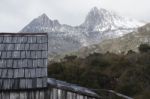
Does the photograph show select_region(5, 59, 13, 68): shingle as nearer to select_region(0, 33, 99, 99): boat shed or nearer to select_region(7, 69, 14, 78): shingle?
select_region(0, 33, 99, 99): boat shed

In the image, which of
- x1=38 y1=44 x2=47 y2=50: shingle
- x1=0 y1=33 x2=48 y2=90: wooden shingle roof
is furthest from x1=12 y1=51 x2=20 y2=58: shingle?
x1=38 y1=44 x2=47 y2=50: shingle

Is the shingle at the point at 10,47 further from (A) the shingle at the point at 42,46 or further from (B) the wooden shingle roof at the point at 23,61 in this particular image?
(A) the shingle at the point at 42,46

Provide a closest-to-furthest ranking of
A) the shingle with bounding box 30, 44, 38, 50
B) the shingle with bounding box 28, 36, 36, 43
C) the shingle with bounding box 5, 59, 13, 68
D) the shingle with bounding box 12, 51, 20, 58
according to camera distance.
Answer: the shingle with bounding box 5, 59, 13, 68 < the shingle with bounding box 12, 51, 20, 58 < the shingle with bounding box 30, 44, 38, 50 < the shingle with bounding box 28, 36, 36, 43

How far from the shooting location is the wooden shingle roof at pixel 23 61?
46.9ft

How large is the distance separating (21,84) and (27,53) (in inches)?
53.3

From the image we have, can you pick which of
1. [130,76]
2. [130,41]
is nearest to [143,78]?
[130,76]

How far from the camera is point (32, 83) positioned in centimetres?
1428

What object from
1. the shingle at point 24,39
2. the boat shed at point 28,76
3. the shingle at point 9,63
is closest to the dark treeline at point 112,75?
the shingle at point 24,39

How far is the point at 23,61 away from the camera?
14.9 metres

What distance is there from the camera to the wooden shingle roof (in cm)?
1428

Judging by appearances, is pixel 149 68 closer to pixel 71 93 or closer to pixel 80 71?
pixel 80 71

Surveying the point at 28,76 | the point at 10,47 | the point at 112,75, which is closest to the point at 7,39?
the point at 10,47

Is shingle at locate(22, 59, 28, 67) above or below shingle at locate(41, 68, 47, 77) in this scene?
above

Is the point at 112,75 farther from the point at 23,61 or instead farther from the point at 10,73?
the point at 10,73
